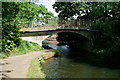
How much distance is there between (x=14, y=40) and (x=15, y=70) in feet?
26.7

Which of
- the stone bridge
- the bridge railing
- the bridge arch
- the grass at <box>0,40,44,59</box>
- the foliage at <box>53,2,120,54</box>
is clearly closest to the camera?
the grass at <box>0,40,44,59</box>

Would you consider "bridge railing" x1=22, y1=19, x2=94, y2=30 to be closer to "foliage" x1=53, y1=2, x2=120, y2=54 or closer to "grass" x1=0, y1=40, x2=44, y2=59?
"foliage" x1=53, y1=2, x2=120, y2=54

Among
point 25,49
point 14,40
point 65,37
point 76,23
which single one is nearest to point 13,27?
point 14,40

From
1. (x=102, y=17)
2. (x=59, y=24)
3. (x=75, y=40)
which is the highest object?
(x=102, y=17)

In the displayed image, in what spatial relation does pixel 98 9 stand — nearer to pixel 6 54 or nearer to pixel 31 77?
pixel 6 54

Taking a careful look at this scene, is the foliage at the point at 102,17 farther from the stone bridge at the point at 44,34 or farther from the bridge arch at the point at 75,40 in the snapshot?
the bridge arch at the point at 75,40

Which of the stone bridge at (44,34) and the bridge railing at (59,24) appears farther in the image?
the bridge railing at (59,24)

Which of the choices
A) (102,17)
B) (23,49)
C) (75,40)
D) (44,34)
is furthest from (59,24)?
(23,49)

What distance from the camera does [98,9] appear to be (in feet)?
85.3

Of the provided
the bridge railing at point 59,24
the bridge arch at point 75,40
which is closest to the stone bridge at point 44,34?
the bridge arch at point 75,40

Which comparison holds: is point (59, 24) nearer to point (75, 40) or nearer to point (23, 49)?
point (75, 40)

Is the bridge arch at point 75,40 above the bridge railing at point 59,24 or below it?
below

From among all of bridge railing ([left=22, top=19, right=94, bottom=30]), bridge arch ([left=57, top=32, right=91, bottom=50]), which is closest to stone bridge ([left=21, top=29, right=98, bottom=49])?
bridge arch ([left=57, top=32, right=91, bottom=50])

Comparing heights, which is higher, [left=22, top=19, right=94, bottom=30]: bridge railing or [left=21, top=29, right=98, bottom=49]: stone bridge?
[left=22, top=19, right=94, bottom=30]: bridge railing
